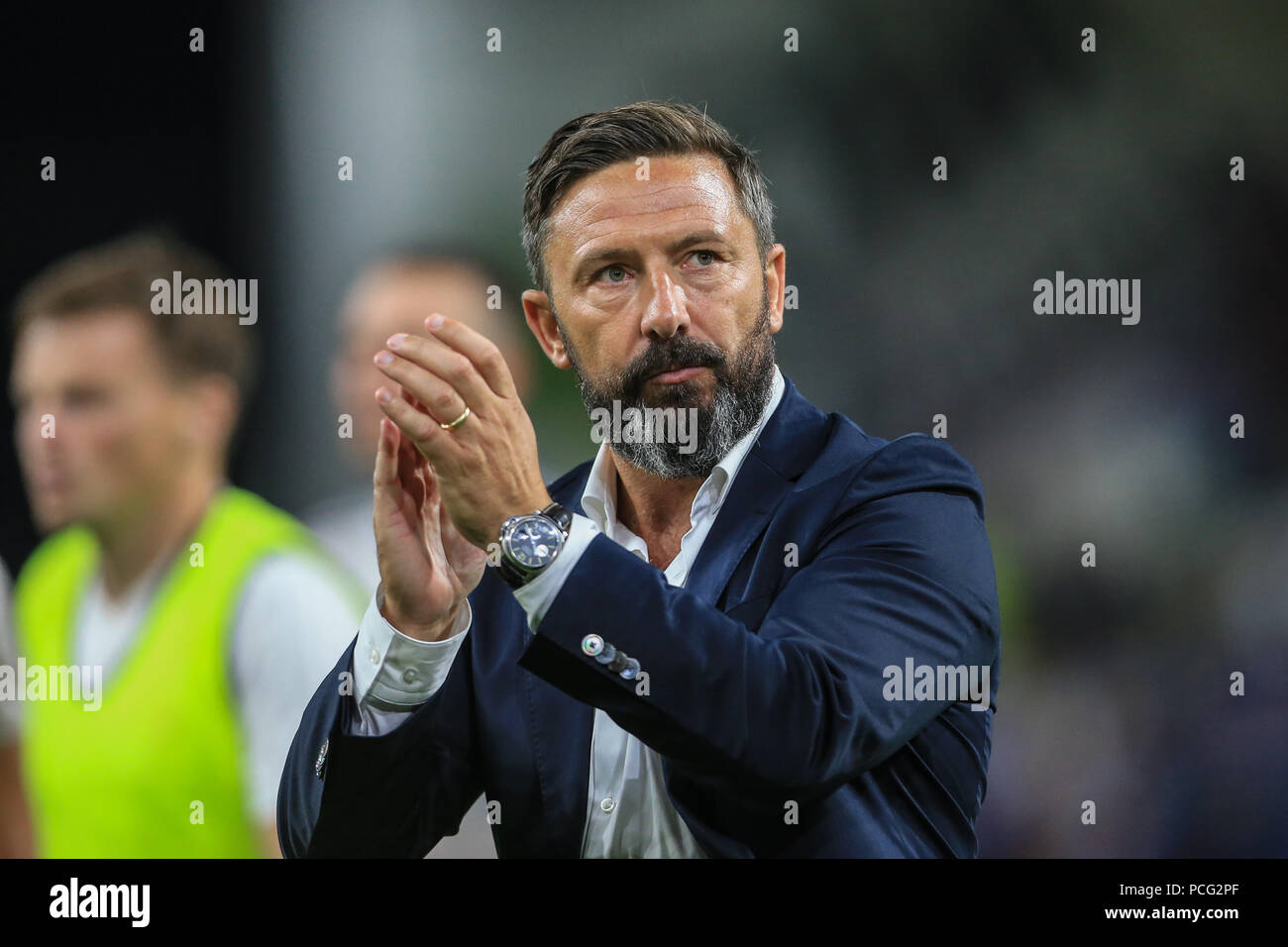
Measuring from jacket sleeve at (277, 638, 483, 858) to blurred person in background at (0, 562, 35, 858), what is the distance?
857 millimetres

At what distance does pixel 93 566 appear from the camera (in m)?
2.82

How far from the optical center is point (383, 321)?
291 centimetres

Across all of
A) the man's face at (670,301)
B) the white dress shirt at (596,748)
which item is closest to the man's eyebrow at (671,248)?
the man's face at (670,301)

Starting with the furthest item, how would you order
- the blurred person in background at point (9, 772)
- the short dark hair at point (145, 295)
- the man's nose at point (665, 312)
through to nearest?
1. the short dark hair at point (145, 295)
2. the blurred person in background at point (9, 772)
3. the man's nose at point (665, 312)

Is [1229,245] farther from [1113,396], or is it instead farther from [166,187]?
[166,187]

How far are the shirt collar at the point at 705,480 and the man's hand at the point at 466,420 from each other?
0.45 metres

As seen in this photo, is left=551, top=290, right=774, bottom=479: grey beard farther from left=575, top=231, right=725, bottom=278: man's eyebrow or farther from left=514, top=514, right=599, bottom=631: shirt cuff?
left=514, top=514, right=599, bottom=631: shirt cuff

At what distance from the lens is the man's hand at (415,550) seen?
1.85 metres

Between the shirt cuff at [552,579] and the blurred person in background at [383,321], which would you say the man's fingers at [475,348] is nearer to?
the shirt cuff at [552,579]

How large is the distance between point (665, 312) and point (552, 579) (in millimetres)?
638

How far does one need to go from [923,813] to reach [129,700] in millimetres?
1669

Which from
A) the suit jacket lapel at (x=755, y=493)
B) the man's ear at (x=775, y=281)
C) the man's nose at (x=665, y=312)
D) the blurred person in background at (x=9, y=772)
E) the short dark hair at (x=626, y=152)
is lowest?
the blurred person in background at (x=9, y=772)

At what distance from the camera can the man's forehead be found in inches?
84.4
